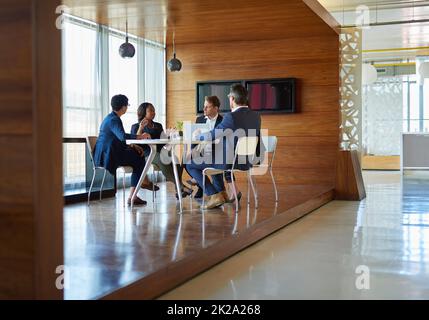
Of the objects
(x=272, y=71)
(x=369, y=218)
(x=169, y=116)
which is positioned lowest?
(x=369, y=218)

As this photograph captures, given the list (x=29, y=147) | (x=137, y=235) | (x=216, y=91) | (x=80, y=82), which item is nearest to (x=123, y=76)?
(x=80, y=82)

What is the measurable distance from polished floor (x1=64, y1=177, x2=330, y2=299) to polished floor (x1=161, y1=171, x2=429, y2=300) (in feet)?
0.76

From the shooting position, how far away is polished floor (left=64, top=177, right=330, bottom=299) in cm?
328

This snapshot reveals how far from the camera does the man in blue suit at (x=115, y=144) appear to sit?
6.34 m

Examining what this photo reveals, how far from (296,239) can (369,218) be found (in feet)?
5.74

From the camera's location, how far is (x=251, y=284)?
12.1 ft

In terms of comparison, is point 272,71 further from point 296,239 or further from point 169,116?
point 296,239

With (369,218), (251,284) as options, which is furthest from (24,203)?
(369,218)

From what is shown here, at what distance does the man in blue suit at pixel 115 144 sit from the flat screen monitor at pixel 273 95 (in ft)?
12.5

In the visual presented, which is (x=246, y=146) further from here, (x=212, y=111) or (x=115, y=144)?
(x=115, y=144)

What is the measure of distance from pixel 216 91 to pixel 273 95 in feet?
3.42

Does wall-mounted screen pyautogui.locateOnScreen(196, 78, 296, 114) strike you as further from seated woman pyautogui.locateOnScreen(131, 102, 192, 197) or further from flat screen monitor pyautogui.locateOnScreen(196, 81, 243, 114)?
seated woman pyautogui.locateOnScreen(131, 102, 192, 197)

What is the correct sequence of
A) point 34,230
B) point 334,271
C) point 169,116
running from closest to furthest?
point 34,230, point 334,271, point 169,116

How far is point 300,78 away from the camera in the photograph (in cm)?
968
